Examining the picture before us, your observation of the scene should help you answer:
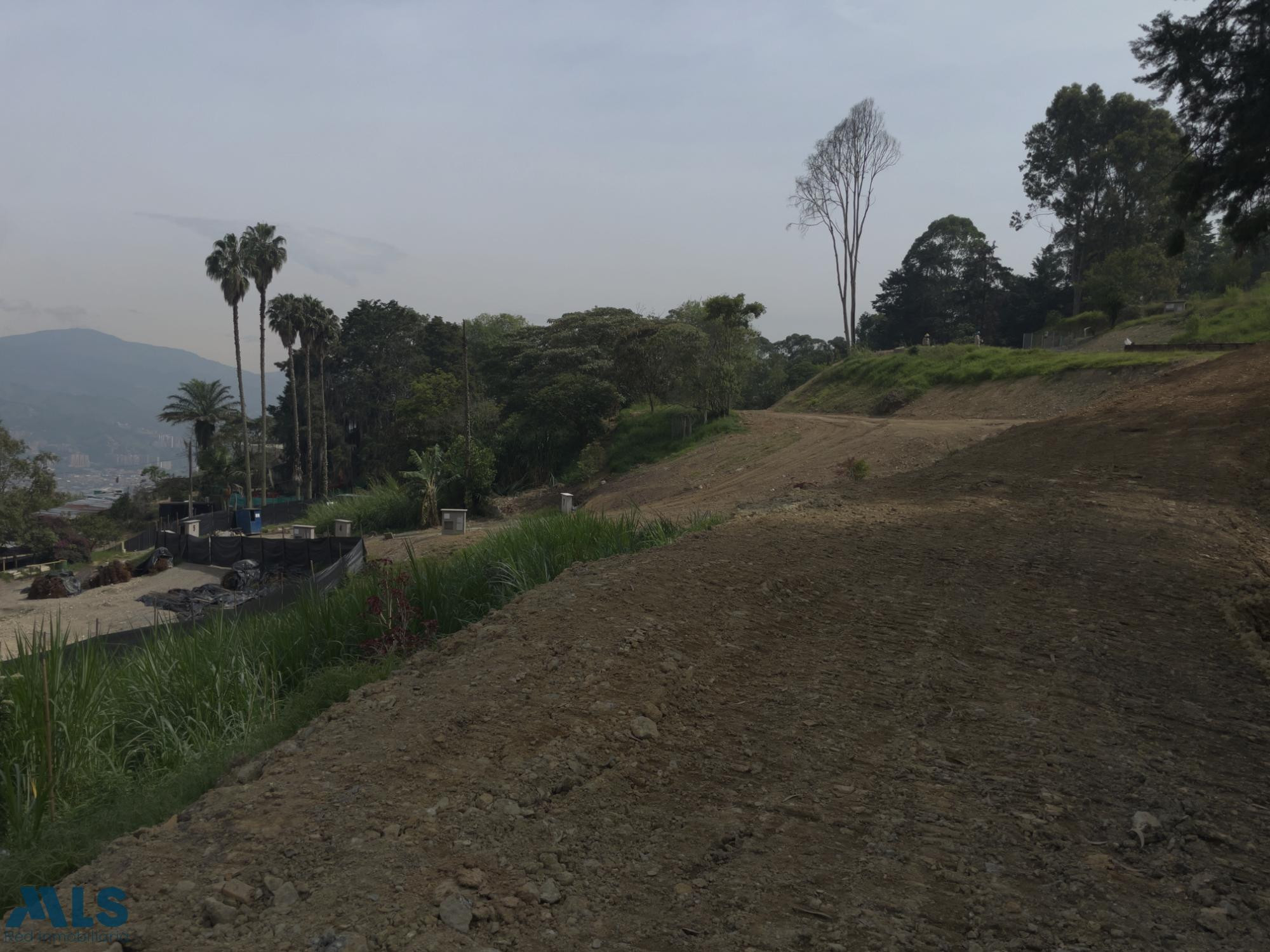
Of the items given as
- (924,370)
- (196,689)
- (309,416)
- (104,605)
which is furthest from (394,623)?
(309,416)

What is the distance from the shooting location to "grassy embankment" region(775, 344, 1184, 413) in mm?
21625

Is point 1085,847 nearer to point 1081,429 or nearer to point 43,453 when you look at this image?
point 1081,429

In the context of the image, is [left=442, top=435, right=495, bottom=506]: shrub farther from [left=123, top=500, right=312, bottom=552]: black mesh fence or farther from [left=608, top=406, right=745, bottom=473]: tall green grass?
[left=123, top=500, right=312, bottom=552]: black mesh fence

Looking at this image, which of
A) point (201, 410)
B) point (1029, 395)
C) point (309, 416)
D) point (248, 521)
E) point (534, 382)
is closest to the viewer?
point (1029, 395)

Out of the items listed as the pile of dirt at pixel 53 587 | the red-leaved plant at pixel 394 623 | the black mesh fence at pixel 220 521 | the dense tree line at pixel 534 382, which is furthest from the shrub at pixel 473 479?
the red-leaved plant at pixel 394 623

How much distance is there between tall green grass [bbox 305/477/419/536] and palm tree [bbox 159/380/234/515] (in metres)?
30.6

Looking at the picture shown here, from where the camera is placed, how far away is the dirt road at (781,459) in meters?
15.8

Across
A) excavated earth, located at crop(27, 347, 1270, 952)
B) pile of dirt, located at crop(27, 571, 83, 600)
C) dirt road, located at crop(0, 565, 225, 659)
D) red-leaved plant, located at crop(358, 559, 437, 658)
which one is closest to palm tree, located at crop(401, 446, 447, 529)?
dirt road, located at crop(0, 565, 225, 659)

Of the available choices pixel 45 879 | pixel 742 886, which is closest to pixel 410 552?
pixel 45 879

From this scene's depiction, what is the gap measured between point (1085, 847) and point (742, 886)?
1.30 meters

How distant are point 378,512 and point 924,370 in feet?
61.0

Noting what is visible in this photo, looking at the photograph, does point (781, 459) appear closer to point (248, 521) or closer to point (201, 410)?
point (248, 521)

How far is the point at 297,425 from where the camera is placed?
48.5 m

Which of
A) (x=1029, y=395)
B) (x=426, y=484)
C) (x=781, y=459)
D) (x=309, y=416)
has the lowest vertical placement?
(x=426, y=484)
